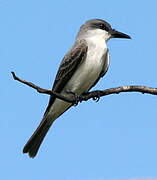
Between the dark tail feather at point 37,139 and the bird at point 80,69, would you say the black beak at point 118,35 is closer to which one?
the bird at point 80,69

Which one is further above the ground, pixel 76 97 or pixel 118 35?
pixel 118 35

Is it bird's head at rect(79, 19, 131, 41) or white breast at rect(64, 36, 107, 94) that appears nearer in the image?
white breast at rect(64, 36, 107, 94)

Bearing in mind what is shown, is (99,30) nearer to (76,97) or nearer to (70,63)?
(70,63)

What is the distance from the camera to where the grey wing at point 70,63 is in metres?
8.93

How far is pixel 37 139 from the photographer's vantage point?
982cm

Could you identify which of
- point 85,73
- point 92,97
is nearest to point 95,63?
point 85,73

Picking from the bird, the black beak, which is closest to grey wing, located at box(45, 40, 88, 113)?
the bird

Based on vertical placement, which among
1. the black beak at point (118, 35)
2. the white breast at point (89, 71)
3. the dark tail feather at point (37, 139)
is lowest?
the dark tail feather at point (37, 139)

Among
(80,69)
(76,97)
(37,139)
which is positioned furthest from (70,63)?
(37,139)

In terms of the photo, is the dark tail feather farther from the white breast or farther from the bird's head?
the bird's head

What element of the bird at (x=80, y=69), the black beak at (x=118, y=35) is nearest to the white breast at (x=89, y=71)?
the bird at (x=80, y=69)

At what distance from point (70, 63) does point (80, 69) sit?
8.7 inches

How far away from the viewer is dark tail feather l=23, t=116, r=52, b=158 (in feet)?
31.6

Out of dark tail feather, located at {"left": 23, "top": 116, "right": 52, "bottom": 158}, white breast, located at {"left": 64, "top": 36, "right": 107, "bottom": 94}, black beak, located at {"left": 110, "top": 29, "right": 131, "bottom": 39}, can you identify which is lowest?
dark tail feather, located at {"left": 23, "top": 116, "right": 52, "bottom": 158}
